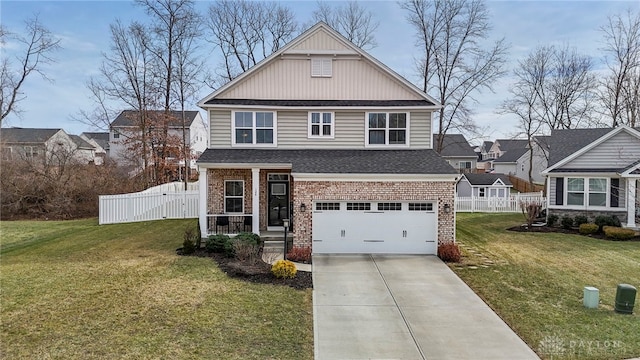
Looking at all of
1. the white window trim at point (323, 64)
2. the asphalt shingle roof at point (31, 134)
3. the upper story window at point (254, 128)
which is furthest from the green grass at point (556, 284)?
the asphalt shingle roof at point (31, 134)

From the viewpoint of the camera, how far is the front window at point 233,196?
626 inches

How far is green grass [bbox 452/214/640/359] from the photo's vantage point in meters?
6.97

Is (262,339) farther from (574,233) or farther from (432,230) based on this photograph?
(574,233)

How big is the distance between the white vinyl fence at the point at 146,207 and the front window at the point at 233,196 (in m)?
6.08

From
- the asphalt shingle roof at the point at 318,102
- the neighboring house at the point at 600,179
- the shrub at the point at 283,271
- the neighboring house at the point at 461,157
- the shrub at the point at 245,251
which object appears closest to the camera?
the shrub at the point at 283,271

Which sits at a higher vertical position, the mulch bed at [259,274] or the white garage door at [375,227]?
the white garage door at [375,227]

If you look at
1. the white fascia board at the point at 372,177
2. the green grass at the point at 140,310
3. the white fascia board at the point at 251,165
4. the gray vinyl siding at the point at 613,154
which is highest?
the gray vinyl siding at the point at 613,154

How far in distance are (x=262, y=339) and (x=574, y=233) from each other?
58.1 ft

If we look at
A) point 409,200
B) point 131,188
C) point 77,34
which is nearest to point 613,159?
point 409,200

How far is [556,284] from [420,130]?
7965 millimetres

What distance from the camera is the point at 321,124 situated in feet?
52.7

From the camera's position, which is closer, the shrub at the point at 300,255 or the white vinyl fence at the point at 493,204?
the shrub at the point at 300,255

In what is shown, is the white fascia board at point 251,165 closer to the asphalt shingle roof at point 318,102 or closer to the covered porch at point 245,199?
the covered porch at point 245,199

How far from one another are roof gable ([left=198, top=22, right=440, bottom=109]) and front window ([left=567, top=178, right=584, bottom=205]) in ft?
32.6
